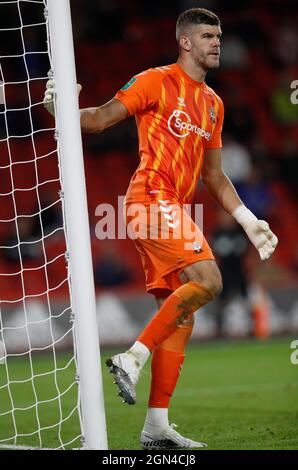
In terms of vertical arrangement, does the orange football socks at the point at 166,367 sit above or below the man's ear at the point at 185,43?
below

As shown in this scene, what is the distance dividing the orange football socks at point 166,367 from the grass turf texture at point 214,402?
0.29 meters

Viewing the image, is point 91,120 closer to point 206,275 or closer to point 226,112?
point 206,275

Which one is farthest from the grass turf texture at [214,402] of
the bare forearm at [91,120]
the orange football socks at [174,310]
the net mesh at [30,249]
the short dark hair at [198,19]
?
the short dark hair at [198,19]

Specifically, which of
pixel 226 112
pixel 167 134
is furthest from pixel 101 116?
pixel 226 112

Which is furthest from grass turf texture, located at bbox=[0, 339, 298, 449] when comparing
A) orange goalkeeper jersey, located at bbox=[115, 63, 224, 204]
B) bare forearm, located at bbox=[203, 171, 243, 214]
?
orange goalkeeper jersey, located at bbox=[115, 63, 224, 204]

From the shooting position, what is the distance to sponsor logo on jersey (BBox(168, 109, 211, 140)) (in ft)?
16.5

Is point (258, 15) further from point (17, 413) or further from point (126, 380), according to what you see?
point (126, 380)

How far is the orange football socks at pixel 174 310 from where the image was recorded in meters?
4.77

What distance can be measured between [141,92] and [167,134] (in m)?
0.29

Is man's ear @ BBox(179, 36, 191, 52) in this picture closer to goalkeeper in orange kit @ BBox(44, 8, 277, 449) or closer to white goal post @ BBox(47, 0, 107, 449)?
goalkeeper in orange kit @ BBox(44, 8, 277, 449)

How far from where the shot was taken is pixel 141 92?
4.91 meters

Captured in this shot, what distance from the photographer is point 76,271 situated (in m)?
4.39

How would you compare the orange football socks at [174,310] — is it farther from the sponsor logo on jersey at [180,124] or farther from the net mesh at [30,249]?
the net mesh at [30,249]

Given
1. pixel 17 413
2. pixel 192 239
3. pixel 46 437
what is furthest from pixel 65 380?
pixel 192 239
